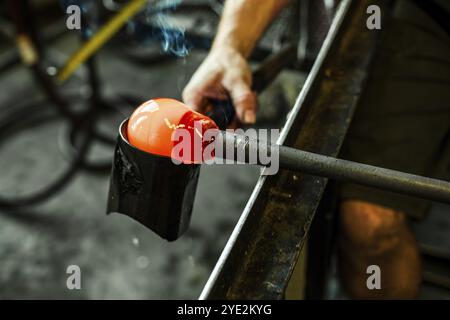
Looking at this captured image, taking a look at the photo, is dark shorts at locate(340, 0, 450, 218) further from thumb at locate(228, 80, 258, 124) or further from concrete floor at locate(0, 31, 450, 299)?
thumb at locate(228, 80, 258, 124)

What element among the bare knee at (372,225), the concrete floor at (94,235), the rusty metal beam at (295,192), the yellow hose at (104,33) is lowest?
the concrete floor at (94,235)

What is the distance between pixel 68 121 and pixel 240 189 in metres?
1.06

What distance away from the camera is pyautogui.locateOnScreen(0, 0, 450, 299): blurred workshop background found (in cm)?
203

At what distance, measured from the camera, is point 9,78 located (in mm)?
3189

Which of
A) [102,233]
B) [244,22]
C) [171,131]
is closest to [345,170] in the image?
[171,131]

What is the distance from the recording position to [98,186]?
97.3 inches

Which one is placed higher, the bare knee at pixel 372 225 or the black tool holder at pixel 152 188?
the black tool holder at pixel 152 188

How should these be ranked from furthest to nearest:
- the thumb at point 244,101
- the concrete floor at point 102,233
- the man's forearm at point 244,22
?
the concrete floor at point 102,233, the man's forearm at point 244,22, the thumb at point 244,101

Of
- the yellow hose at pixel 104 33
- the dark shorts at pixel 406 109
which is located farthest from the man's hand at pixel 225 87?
the yellow hose at pixel 104 33

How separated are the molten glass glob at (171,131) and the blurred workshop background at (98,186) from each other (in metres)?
1.05

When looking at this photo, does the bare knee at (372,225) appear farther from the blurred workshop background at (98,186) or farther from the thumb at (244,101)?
the thumb at (244,101)

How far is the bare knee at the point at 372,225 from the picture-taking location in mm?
1557
